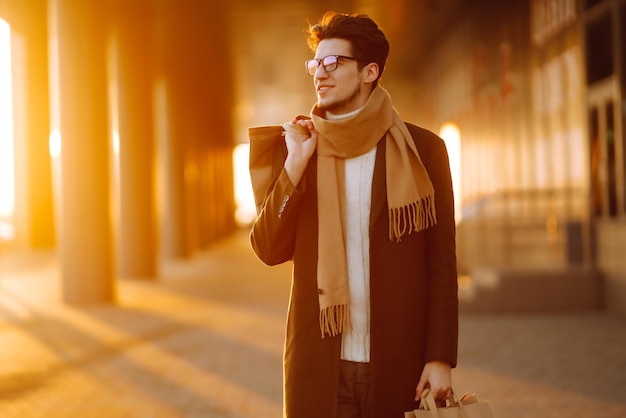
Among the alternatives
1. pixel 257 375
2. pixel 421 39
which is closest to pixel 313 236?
pixel 257 375

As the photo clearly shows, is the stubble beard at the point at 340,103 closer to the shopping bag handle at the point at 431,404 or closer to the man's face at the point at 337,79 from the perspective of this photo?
the man's face at the point at 337,79

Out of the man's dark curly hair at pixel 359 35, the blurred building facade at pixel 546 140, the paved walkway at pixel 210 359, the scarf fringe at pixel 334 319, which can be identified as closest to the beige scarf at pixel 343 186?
the scarf fringe at pixel 334 319

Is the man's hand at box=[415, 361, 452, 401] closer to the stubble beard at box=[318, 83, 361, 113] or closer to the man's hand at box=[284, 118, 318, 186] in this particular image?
the man's hand at box=[284, 118, 318, 186]

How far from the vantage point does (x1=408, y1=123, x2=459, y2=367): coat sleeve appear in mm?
2572

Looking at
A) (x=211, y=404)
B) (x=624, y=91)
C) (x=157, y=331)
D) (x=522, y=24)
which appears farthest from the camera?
(x=522, y=24)

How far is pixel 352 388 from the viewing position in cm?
260

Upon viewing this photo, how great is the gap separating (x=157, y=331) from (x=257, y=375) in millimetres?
3204

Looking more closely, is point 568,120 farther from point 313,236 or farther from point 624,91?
point 313,236

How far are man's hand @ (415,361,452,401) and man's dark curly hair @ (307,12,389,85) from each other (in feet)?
2.91

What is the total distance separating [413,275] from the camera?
8.58 feet

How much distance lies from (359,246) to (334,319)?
0.24 meters

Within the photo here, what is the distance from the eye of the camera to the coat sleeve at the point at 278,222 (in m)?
2.59

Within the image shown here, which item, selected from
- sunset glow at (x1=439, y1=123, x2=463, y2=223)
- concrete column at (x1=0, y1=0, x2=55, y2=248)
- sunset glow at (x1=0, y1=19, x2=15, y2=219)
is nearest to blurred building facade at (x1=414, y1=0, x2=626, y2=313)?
sunset glow at (x1=439, y1=123, x2=463, y2=223)

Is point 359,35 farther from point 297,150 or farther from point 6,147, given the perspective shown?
point 6,147
